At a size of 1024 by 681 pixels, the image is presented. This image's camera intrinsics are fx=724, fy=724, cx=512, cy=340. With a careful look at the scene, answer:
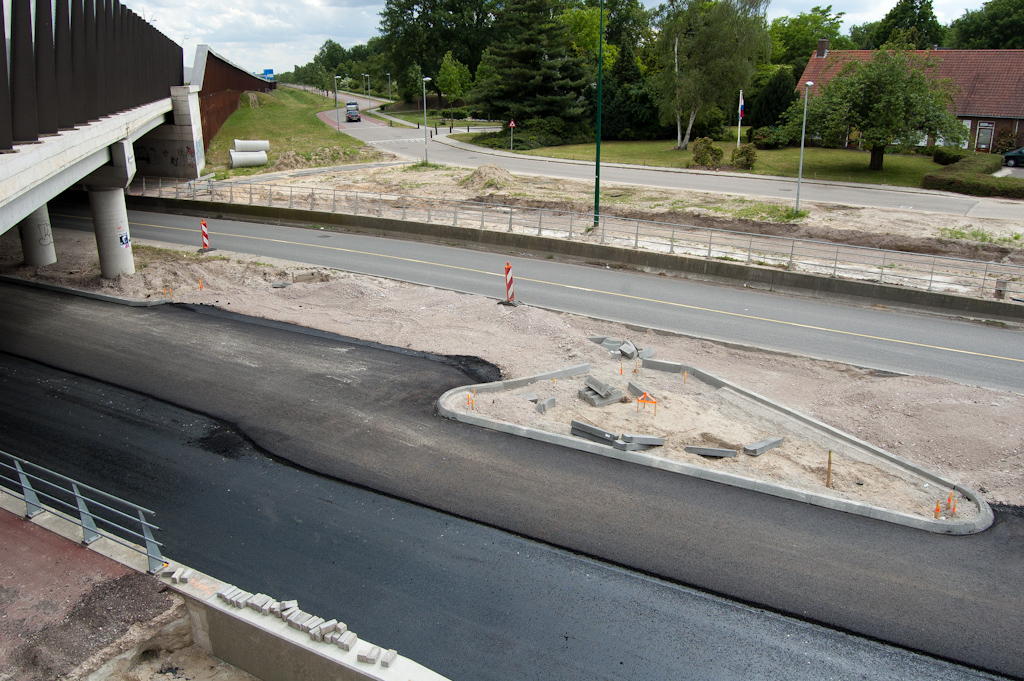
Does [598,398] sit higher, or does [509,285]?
[509,285]

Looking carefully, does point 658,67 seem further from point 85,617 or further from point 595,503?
point 85,617

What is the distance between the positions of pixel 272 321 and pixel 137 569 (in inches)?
465

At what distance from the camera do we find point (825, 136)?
1682 inches

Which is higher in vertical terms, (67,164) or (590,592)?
(67,164)

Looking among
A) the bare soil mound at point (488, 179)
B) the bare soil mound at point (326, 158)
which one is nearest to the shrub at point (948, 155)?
the bare soil mound at point (488, 179)

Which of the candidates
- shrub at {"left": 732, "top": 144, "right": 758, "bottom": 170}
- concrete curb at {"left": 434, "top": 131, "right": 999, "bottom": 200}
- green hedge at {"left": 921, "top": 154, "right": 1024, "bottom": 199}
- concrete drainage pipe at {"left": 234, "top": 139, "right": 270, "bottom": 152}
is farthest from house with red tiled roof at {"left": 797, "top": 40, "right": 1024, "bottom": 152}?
concrete drainage pipe at {"left": 234, "top": 139, "right": 270, "bottom": 152}

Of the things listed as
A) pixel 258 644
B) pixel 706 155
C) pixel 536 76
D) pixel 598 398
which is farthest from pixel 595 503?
pixel 536 76

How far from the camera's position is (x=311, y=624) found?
24.8 ft

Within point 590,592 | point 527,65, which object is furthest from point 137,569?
point 527,65

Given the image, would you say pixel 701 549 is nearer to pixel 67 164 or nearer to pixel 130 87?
pixel 67 164

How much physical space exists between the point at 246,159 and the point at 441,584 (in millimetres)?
44919

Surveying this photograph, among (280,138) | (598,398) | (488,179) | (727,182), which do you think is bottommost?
(598,398)

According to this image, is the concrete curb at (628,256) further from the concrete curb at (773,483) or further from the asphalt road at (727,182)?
the asphalt road at (727,182)

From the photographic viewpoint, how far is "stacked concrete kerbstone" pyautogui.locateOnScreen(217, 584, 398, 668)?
7.23 metres
